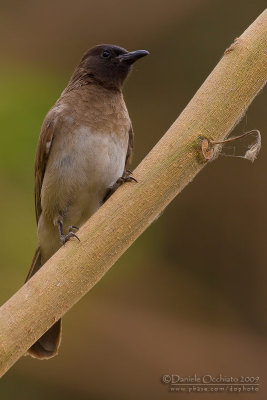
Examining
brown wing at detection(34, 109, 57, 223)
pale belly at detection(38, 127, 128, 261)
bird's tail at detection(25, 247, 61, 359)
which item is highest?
brown wing at detection(34, 109, 57, 223)

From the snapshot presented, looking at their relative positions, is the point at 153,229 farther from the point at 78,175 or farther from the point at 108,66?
the point at 78,175

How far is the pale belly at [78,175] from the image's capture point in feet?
11.0

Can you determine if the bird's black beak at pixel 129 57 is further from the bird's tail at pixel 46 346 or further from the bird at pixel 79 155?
the bird's tail at pixel 46 346

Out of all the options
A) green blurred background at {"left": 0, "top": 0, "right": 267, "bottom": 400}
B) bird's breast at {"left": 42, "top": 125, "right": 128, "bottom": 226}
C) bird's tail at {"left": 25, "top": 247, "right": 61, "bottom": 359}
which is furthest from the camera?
green blurred background at {"left": 0, "top": 0, "right": 267, "bottom": 400}

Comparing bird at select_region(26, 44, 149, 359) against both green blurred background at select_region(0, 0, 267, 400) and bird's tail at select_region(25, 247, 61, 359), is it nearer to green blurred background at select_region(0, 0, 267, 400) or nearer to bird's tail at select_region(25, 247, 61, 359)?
bird's tail at select_region(25, 247, 61, 359)

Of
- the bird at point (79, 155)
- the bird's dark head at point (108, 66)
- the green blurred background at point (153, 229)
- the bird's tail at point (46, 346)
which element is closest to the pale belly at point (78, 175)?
the bird at point (79, 155)

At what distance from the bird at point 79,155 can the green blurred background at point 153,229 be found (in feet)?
2.61

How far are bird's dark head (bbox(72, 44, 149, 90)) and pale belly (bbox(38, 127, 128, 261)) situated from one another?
1.12 feet

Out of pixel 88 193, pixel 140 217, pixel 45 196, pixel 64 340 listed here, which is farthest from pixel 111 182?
pixel 64 340

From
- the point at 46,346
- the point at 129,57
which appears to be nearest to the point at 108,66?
the point at 129,57

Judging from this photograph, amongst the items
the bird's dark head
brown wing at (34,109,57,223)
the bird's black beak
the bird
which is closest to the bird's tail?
the bird

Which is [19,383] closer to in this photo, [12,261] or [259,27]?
[12,261]

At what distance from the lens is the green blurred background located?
453cm

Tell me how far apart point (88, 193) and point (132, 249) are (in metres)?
1.58
